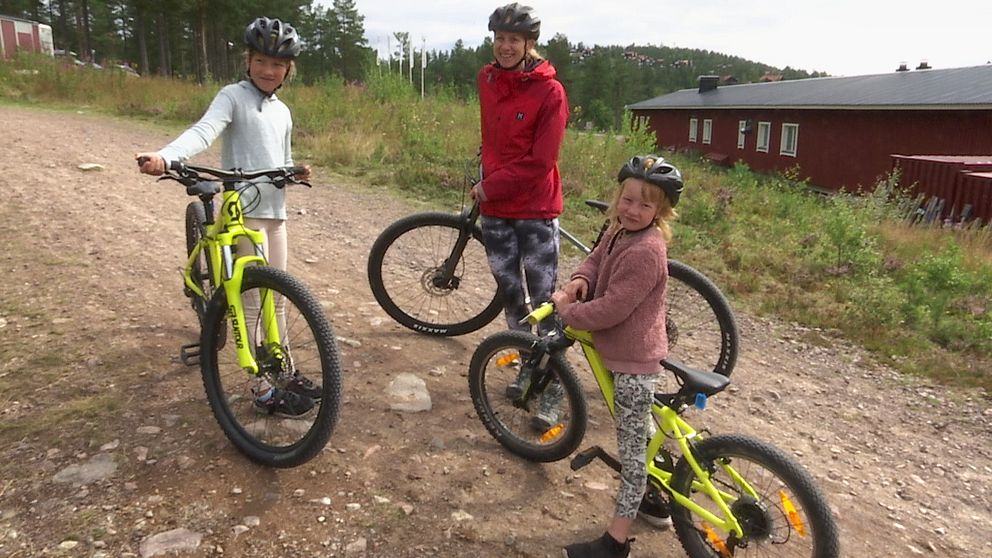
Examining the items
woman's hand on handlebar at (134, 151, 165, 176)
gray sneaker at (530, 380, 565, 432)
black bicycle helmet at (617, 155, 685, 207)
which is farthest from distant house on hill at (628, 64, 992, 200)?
woman's hand on handlebar at (134, 151, 165, 176)

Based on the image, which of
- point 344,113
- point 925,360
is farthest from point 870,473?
point 344,113

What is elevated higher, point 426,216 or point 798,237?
point 426,216

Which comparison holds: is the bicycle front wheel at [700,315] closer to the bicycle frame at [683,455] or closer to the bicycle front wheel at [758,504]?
the bicycle frame at [683,455]

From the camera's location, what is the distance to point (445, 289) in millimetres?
4809

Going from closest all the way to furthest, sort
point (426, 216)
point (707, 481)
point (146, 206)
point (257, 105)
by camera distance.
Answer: point (707, 481), point (257, 105), point (426, 216), point (146, 206)

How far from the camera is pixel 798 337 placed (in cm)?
589

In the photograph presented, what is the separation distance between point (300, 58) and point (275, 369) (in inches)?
2693

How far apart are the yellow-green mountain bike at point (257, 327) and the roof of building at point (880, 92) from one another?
22.7 m

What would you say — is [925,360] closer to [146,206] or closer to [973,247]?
[973,247]

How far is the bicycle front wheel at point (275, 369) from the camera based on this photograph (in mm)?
2848

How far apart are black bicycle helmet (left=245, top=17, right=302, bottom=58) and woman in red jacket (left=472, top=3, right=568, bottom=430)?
1.09 meters

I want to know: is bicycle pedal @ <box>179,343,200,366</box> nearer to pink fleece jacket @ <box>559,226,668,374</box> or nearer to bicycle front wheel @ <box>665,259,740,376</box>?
pink fleece jacket @ <box>559,226,668,374</box>

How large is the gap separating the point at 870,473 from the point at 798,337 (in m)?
2.27

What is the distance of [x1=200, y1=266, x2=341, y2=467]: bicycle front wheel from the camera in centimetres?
285
